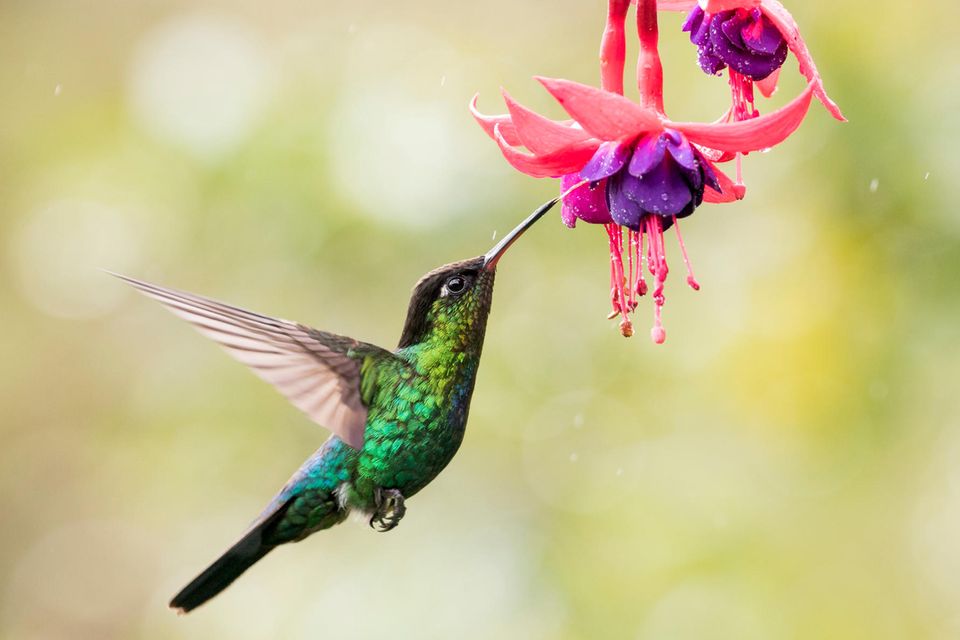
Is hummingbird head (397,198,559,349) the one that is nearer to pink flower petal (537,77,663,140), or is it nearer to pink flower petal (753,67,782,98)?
pink flower petal (753,67,782,98)

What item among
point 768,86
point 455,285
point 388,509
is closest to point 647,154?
point 768,86

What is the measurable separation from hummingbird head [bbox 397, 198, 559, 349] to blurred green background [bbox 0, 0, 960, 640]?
0.78 m

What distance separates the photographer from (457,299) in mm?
1666

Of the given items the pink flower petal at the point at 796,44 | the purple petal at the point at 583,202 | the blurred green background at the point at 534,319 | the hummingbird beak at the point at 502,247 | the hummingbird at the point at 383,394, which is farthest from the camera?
the blurred green background at the point at 534,319

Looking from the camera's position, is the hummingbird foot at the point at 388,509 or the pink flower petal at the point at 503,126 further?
the hummingbird foot at the point at 388,509

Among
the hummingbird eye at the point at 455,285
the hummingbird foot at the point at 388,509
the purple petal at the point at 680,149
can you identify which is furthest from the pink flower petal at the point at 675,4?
the hummingbird foot at the point at 388,509

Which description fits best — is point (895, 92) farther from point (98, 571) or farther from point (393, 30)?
point (98, 571)

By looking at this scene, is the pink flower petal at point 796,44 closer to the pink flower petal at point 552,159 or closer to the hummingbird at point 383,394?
the pink flower petal at point 552,159

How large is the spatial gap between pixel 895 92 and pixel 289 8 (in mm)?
1925

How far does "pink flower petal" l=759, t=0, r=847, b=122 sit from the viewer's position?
1.06 metres

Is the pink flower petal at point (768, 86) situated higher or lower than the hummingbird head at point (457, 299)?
higher

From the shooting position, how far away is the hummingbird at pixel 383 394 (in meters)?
1.58

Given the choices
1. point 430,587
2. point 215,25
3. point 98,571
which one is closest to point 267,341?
point 430,587

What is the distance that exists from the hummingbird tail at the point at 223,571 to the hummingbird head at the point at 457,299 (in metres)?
0.44
